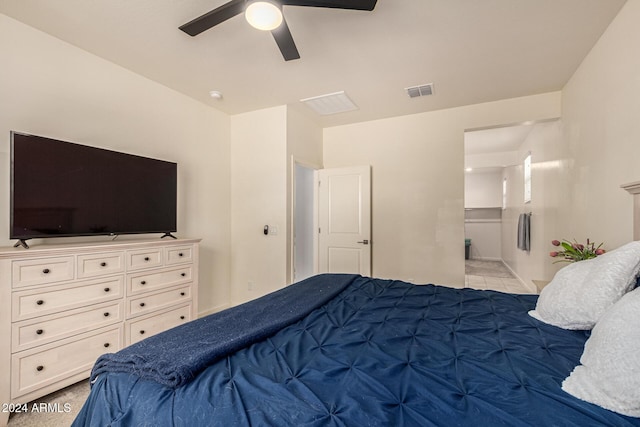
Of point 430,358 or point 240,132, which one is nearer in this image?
point 430,358

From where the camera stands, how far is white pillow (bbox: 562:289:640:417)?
2.43ft

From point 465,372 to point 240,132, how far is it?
3732 mm

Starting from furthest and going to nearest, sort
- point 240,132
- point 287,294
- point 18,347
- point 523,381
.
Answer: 1. point 240,132
2. point 287,294
3. point 18,347
4. point 523,381

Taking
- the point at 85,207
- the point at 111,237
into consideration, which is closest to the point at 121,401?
the point at 85,207

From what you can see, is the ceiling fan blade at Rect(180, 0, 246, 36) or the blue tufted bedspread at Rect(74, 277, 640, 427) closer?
the blue tufted bedspread at Rect(74, 277, 640, 427)

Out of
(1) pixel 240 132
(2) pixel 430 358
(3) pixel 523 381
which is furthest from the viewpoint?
(1) pixel 240 132

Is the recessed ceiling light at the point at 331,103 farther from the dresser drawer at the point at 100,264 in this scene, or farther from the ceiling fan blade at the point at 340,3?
the dresser drawer at the point at 100,264

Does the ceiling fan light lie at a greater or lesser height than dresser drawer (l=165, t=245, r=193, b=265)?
greater

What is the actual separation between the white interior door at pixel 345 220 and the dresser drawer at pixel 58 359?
8.83 ft

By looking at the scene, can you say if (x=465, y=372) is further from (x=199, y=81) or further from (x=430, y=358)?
(x=199, y=81)

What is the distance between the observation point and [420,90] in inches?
125

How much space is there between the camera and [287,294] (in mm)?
1853

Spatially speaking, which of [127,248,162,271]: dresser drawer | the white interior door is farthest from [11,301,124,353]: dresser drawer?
the white interior door

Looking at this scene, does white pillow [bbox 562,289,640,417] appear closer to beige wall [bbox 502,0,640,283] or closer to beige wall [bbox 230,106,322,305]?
beige wall [bbox 502,0,640,283]
